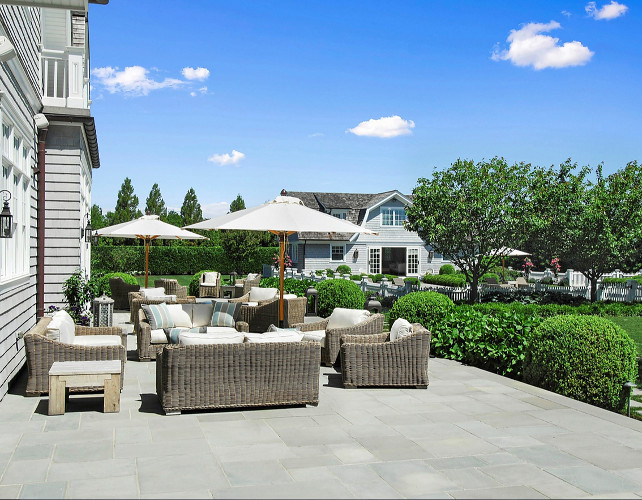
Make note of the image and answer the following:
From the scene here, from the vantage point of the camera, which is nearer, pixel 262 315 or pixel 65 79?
pixel 65 79

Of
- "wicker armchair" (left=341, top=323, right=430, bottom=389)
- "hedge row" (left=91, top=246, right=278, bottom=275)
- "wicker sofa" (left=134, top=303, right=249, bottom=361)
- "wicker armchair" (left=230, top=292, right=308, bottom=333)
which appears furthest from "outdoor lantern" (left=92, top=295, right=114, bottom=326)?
"hedge row" (left=91, top=246, right=278, bottom=275)

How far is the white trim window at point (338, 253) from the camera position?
1490 inches

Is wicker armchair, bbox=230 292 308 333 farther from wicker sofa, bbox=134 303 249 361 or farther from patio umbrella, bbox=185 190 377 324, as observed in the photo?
wicker sofa, bbox=134 303 249 361

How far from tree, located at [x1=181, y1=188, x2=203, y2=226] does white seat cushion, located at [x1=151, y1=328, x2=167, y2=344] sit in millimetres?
45453

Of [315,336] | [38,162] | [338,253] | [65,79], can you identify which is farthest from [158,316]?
[338,253]

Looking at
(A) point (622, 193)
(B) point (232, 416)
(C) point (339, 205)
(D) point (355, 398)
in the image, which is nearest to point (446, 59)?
(A) point (622, 193)

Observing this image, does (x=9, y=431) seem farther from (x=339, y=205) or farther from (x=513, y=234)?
(x=339, y=205)

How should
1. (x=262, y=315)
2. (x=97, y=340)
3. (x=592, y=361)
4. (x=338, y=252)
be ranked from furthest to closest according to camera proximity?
(x=338, y=252)
(x=262, y=315)
(x=97, y=340)
(x=592, y=361)

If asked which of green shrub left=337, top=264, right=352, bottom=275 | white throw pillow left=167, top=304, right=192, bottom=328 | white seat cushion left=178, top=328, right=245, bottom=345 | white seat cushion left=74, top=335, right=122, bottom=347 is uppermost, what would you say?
green shrub left=337, top=264, right=352, bottom=275

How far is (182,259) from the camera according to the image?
36406mm

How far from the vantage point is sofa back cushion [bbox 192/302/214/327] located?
10.7 meters

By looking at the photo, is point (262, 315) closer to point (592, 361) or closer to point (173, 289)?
point (592, 361)

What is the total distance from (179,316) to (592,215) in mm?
15733

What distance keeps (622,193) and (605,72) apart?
848 centimetres
